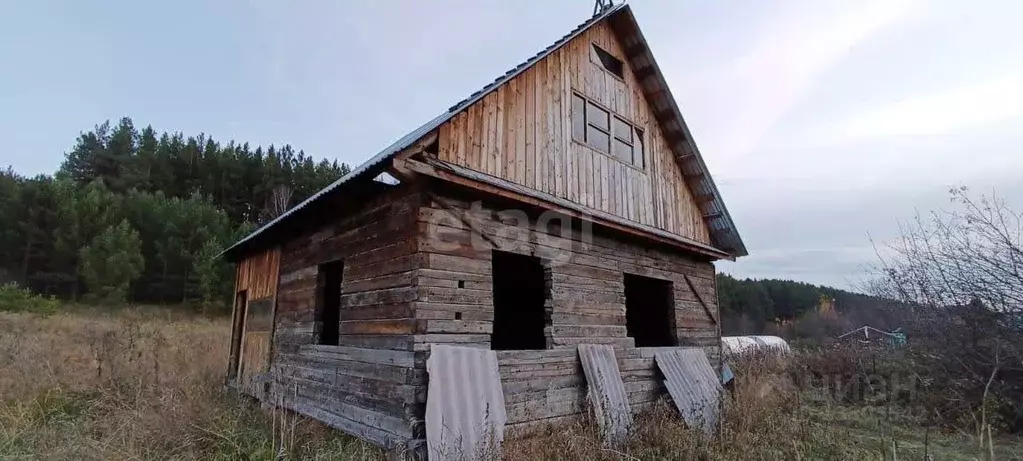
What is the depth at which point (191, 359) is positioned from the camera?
12555mm

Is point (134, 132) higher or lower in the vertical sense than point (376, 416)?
higher

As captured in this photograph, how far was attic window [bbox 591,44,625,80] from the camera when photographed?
8.66 m

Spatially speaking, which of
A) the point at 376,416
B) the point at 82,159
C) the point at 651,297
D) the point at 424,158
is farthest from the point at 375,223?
the point at 82,159

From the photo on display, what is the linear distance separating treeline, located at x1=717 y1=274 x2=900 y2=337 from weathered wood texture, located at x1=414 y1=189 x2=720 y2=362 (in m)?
28.9

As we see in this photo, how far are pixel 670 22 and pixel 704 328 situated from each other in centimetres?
598

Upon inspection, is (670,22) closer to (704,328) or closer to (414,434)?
(704,328)

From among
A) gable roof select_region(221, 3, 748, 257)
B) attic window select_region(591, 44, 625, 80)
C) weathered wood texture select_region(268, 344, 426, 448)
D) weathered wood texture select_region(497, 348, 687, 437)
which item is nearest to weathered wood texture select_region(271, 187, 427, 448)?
weathered wood texture select_region(268, 344, 426, 448)

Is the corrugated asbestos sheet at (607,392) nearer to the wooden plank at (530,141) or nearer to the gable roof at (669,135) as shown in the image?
the wooden plank at (530,141)

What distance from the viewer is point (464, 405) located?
17.0 ft

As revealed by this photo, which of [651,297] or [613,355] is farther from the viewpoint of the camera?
[651,297]

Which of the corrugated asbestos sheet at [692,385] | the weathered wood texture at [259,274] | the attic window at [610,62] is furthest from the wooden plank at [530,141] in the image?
the weathered wood texture at [259,274]

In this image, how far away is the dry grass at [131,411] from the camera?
18.5ft

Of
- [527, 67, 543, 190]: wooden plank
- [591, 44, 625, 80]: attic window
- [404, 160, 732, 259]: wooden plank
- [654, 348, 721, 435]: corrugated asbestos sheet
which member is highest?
[591, 44, 625, 80]: attic window

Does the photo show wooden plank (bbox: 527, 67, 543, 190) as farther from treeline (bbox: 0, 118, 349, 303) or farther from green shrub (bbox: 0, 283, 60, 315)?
green shrub (bbox: 0, 283, 60, 315)
